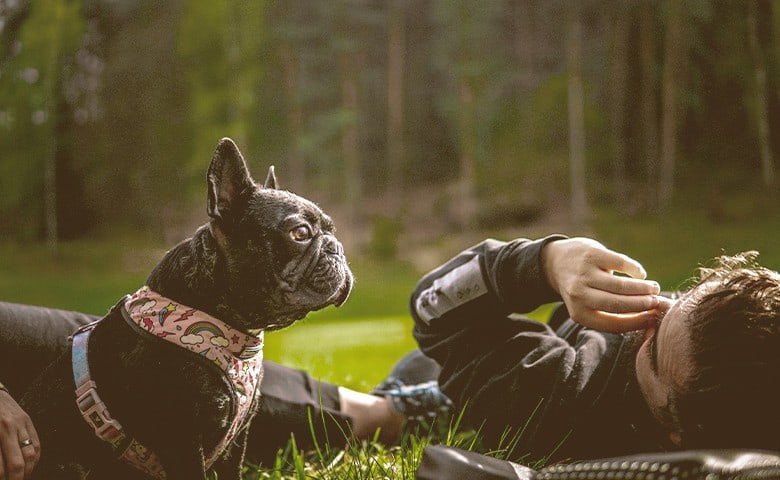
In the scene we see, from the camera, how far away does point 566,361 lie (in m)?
1.44

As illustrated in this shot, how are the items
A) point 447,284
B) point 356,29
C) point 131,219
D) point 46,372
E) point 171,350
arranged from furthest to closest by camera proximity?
point 356,29 → point 131,219 → point 447,284 → point 46,372 → point 171,350

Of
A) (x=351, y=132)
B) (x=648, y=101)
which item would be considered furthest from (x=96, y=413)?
(x=351, y=132)

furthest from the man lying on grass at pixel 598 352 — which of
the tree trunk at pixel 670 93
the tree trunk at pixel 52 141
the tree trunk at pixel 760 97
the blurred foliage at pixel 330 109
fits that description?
the tree trunk at pixel 52 141

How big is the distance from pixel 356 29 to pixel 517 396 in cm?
891

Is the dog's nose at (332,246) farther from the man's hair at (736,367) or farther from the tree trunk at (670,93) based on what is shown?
the tree trunk at (670,93)

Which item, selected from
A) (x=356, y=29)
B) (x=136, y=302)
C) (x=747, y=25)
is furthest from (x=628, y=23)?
(x=136, y=302)

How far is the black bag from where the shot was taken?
0.86 m

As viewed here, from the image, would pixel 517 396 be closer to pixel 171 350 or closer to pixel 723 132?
pixel 171 350

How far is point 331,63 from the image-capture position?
9.80 meters

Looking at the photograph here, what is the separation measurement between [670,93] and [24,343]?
16.8 ft

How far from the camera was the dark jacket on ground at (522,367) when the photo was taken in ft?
4.58

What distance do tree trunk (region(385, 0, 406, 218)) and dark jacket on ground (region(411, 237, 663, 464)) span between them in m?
7.97

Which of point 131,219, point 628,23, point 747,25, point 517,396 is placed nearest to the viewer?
point 517,396

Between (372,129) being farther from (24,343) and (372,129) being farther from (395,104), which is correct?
(24,343)
